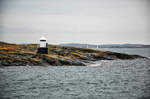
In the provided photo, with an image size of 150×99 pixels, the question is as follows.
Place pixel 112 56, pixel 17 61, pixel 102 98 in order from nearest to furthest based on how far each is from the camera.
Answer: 1. pixel 102 98
2. pixel 17 61
3. pixel 112 56

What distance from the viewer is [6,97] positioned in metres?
23.2

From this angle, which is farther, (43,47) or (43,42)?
(43,47)

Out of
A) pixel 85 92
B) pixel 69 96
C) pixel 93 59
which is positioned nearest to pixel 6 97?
pixel 69 96

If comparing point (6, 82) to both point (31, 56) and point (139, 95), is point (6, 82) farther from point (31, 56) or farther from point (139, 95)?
point (31, 56)

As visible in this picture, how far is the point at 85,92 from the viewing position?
25500 millimetres

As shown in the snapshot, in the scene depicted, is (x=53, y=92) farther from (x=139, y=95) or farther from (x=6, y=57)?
(x=6, y=57)

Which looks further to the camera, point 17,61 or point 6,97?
point 17,61

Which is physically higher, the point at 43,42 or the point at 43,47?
the point at 43,42

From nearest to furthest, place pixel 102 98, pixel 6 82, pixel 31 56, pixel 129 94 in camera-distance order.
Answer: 1. pixel 102 98
2. pixel 129 94
3. pixel 6 82
4. pixel 31 56

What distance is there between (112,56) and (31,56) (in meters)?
33.1

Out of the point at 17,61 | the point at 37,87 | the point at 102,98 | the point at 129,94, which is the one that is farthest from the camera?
the point at 17,61

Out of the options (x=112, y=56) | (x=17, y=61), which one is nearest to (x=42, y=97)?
(x=17, y=61)

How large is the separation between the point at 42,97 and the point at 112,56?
56371 millimetres

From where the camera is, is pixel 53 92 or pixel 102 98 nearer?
pixel 102 98
